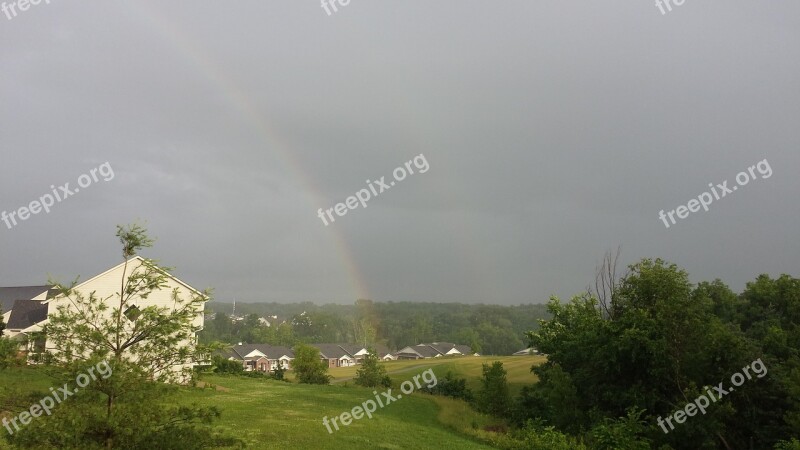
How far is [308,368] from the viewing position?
50750mm

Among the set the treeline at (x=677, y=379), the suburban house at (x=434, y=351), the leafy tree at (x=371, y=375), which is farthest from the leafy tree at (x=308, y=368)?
the suburban house at (x=434, y=351)

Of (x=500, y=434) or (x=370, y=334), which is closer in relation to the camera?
(x=500, y=434)

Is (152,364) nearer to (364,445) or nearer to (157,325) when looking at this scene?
(157,325)

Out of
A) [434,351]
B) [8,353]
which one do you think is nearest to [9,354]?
[8,353]

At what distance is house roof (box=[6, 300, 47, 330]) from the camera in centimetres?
4334

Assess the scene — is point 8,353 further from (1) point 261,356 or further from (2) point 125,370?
(1) point 261,356

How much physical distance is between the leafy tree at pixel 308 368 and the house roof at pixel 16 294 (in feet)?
80.6

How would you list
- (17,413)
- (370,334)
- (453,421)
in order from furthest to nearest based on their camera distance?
(370,334)
(453,421)
(17,413)

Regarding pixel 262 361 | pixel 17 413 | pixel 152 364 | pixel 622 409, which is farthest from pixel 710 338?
pixel 262 361

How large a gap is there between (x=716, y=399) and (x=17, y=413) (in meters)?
21.8

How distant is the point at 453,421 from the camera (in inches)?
1190

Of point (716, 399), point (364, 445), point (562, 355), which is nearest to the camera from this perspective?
point (716, 399)

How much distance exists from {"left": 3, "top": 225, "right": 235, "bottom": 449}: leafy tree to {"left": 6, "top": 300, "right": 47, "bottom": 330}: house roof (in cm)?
4373

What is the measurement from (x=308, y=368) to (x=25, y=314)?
25.6m
